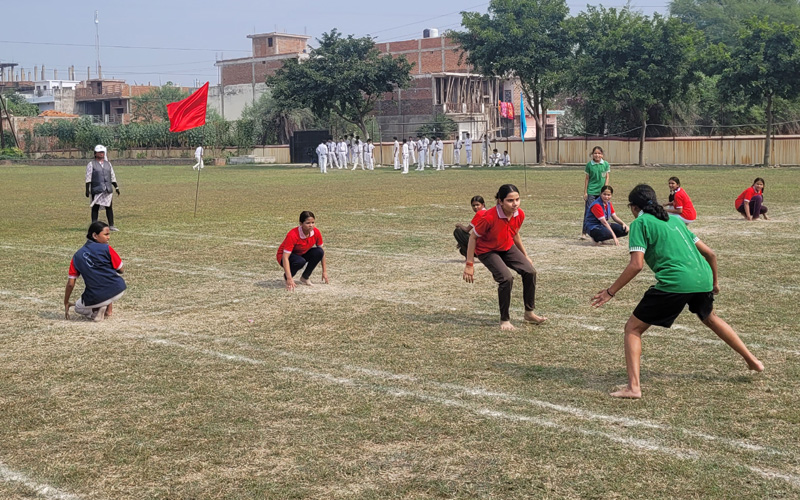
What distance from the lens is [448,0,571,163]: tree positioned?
4981 centimetres

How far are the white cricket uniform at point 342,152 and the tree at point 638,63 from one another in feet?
43.2

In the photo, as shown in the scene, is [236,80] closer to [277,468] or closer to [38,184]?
[38,184]

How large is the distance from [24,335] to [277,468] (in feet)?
14.7

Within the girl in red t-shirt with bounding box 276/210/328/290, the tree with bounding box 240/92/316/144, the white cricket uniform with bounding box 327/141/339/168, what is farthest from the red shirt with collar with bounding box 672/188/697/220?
the tree with bounding box 240/92/316/144

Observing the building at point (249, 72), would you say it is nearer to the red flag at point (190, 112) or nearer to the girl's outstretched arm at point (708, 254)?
the red flag at point (190, 112)

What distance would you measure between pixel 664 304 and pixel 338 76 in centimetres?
5102

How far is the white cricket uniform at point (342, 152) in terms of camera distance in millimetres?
52500

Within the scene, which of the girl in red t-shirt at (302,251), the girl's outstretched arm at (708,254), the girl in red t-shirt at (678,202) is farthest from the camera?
the girl in red t-shirt at (678,202)

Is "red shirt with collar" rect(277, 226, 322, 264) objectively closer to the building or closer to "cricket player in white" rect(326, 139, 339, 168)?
"cricket player in white" rect(326, 139, 339, 168)

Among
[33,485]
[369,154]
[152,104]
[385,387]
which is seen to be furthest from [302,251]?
[152,104]

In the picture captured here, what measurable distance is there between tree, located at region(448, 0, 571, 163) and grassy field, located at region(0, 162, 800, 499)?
122ft

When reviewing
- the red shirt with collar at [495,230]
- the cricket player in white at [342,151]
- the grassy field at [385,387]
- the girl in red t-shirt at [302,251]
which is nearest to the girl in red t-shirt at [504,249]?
the red shirt with collar at [495,230]

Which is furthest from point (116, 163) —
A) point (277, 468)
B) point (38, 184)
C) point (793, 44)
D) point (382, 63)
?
point (277, 468)

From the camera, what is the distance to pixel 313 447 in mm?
5531
